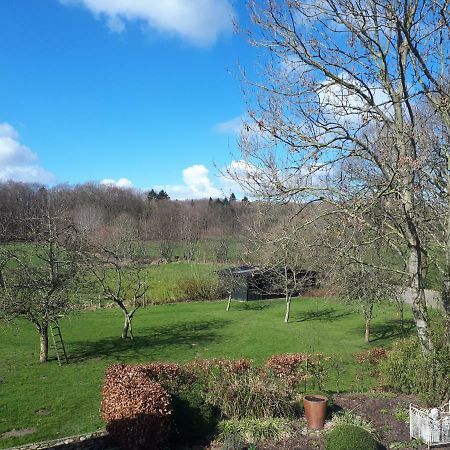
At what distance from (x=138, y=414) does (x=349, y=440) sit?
10.2 feet

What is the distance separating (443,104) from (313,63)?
8.11 feet

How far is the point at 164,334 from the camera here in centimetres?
2056

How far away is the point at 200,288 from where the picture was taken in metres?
33.6

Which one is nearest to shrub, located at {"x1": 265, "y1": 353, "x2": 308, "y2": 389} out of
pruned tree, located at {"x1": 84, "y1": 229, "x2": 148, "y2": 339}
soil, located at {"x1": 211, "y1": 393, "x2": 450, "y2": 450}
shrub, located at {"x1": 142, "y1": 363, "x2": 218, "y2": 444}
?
soil, located at {"x1": 211, "y1": 393, "x2": 450, "y2": 450}

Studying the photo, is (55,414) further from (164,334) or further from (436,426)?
(164,334)

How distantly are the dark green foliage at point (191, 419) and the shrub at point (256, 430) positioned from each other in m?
0.26

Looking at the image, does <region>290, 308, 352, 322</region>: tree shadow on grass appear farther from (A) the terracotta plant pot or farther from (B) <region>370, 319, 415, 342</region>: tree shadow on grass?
(A) the terracotta plant pot

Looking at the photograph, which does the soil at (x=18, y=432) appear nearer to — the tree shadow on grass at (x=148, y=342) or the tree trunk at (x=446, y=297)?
the tree shadow on grass at (x=148, y=342)

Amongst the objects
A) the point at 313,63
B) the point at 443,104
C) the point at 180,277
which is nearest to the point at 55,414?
the point at 313,63

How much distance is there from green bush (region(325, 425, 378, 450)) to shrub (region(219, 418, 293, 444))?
103 cm

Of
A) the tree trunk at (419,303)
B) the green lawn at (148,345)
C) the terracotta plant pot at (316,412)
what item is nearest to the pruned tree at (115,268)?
the green lawn at (148,345)

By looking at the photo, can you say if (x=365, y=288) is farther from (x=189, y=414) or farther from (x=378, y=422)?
(x=189, y=414)

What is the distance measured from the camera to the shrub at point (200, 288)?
3328 cm

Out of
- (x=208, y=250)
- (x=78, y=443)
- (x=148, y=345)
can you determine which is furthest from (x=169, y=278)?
(x=78, y=443)
